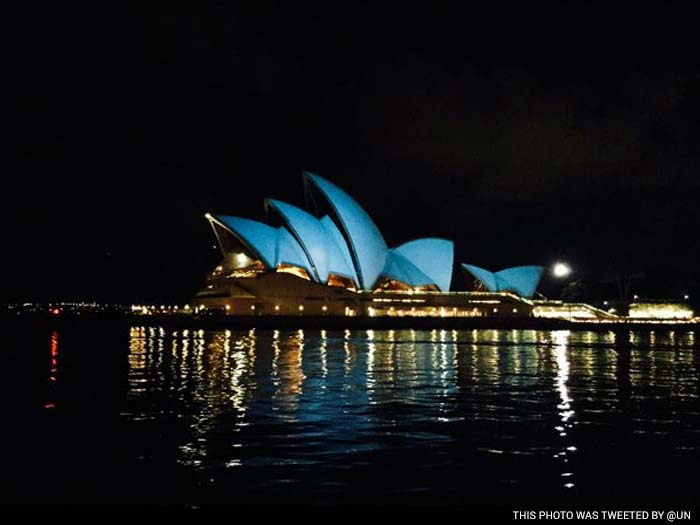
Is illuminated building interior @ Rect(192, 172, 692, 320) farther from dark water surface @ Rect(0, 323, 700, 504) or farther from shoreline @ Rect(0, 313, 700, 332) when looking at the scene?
dark water surface @ Rect(0, 323, 700, 504)

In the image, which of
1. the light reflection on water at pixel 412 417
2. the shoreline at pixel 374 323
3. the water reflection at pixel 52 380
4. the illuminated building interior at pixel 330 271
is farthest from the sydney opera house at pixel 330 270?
the light reflection on water at pixel 412 417

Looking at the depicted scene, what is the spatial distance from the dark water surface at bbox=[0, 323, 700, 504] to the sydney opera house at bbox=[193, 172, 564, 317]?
46.7 metres

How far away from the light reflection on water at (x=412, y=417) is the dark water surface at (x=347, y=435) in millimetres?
Answer: 47

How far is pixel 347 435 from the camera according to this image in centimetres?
1233

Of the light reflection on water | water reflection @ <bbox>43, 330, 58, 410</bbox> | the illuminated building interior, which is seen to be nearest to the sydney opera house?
the illuminated building interior

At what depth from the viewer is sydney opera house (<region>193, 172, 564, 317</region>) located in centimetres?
7156

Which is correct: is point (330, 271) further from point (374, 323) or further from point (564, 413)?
point (564, 413)

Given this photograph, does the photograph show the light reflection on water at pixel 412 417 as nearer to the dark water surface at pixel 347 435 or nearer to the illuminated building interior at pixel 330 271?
the dark water surface at pixel 347 435

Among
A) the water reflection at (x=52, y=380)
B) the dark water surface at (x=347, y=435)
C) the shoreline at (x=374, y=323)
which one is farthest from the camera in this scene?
the shoreline at (x=374, y=323)

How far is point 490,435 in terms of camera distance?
41.1 ft

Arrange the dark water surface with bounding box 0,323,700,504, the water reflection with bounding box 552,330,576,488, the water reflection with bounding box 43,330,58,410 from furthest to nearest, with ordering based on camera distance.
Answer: the water reflection with bounding box 43,330,58,410 → the water reflection with bounding box 552,330,576,488 → the dark water surface with bounding box 0,323,700,504

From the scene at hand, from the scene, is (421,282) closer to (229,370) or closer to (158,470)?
(229,370)

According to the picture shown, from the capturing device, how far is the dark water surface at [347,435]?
884 centimetres

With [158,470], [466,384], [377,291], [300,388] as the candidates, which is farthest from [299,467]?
[377,291]
